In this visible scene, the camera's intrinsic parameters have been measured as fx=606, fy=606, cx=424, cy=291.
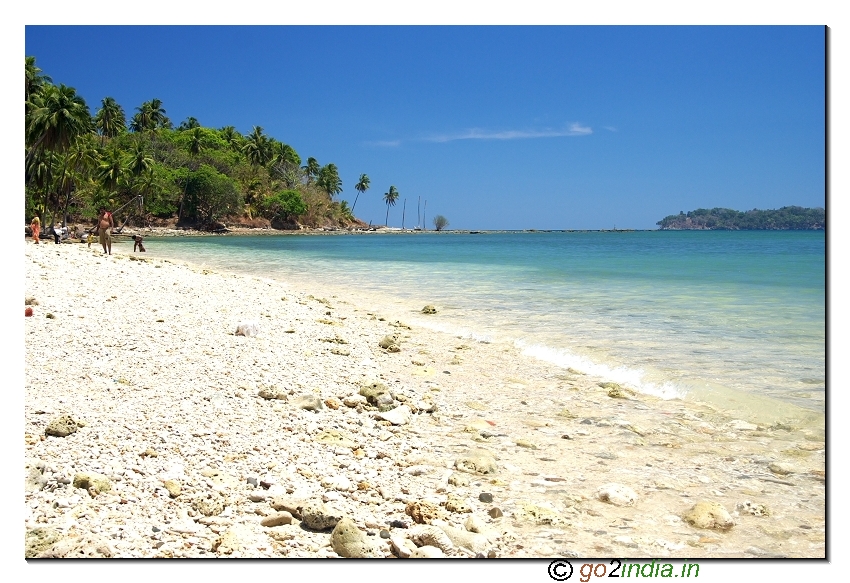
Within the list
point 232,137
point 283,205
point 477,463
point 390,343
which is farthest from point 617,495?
point 232,137

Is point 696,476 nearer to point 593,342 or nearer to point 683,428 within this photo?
point 683,428

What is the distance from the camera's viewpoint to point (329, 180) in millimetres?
124062

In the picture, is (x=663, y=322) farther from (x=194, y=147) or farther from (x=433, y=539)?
(x=194, y=147)

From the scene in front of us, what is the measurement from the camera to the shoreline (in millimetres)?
3154

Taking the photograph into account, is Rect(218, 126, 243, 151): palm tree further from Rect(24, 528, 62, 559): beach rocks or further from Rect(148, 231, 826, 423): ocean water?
Rect(24, 528, 62, 559): beach rocks

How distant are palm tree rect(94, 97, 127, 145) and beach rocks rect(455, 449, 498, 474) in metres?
82.2

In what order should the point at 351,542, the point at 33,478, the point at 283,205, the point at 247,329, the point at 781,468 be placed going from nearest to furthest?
the point at 351,542 < the point at 33,478 < the point at 781,468 < the point at 247,329 < the point at 283,205

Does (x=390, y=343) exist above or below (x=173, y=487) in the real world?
above

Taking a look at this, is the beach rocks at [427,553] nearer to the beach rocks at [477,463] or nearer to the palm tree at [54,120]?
the beach rocks at [477,463]

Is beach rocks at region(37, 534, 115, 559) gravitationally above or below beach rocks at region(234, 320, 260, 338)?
below

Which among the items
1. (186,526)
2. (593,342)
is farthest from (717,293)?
(186,526)

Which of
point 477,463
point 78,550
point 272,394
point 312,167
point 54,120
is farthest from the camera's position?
point 312,167

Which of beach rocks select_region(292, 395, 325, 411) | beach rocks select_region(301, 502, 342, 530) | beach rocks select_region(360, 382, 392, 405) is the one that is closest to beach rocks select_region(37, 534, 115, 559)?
beach rocks select_region(301, 502, 342, 530)

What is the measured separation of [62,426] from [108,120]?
8368 centimetres
